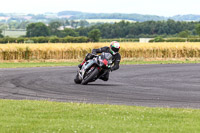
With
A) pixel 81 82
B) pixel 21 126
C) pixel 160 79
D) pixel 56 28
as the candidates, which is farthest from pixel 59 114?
pixel 56 28

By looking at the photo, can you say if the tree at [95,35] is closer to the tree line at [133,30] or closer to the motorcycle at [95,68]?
the tree line at [133,30]

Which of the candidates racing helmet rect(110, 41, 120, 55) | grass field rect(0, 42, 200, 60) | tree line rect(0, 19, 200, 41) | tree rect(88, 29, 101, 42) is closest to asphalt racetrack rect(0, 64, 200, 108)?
racing helmet rect(110, 41, 120, 55)

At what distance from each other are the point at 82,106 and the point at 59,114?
5.14 feet

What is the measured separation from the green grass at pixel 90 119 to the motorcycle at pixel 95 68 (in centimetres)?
528

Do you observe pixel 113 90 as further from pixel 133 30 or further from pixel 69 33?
pixel 133 30

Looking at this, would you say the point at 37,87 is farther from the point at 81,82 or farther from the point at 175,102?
the point at 175,102

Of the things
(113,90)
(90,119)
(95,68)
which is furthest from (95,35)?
(90,119)

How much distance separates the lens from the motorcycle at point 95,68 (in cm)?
1828

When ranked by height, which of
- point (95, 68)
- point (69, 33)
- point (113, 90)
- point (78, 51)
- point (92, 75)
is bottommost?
point (69, 33)

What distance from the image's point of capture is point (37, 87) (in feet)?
58.8

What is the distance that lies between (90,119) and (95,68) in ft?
26.3

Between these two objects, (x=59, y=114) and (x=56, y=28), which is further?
(x=56, y=28)

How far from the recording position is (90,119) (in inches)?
416

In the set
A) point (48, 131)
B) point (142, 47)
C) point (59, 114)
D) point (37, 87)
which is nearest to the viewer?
point (48, 131)
